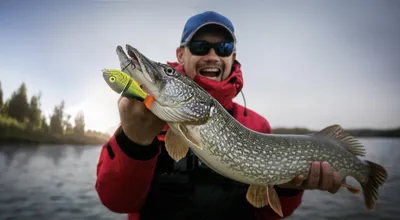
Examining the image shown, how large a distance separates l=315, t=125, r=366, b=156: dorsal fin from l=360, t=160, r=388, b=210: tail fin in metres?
0.14

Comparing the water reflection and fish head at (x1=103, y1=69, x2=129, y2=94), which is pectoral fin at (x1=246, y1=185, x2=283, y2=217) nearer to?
fish head at (x1=103, y1=69, x2=129, y2=94)

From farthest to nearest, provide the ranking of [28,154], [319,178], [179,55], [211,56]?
[28,154] → [179,55] → [211,56] → [319,178]

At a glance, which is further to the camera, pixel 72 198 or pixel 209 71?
pixel 72 198

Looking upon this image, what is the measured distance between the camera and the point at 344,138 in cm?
190

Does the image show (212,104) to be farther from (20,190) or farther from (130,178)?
(20,190)

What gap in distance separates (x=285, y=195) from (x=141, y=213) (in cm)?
105

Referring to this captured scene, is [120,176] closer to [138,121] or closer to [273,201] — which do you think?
[138,121]

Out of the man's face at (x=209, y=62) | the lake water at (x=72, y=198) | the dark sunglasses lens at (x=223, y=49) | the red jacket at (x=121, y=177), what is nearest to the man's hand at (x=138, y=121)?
the red jacket at (x=121, y=177)

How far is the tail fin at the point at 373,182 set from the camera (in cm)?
188

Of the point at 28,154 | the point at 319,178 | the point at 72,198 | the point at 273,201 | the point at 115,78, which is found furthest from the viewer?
the point at 28,154

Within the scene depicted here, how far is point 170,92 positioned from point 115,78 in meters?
0.30

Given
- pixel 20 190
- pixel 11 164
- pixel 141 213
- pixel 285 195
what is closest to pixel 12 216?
pixel 20 190

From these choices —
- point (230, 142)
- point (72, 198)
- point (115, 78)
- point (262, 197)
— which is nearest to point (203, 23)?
point (230, 142)

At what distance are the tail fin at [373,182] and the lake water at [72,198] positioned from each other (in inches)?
173
